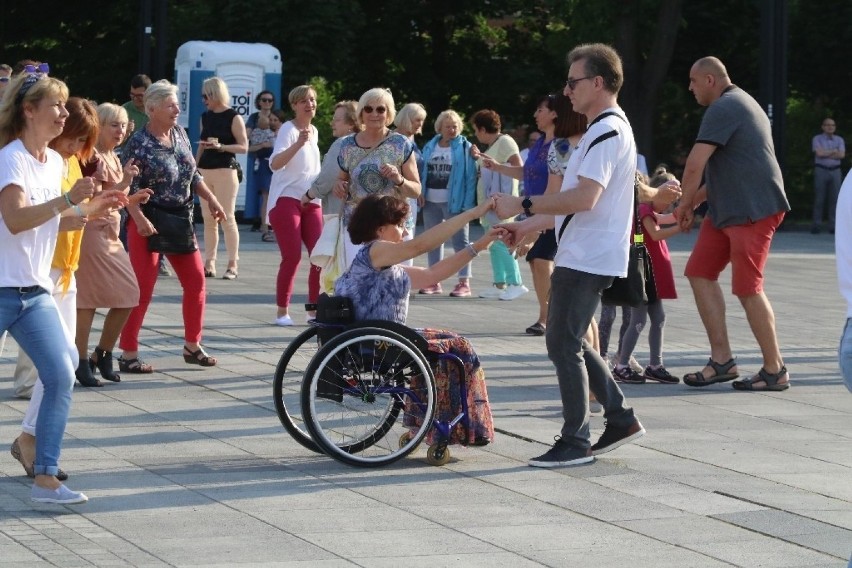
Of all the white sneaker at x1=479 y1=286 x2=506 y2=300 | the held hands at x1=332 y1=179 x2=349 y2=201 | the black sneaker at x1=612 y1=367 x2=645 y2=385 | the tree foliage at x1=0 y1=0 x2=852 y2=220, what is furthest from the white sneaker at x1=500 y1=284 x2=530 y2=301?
the tree foliage at x1=0 y1=0 x2=852 y2=220

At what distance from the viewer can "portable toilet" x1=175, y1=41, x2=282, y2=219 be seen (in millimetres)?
25031

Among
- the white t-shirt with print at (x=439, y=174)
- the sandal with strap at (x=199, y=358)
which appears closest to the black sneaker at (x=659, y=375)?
the sandal with strap at (x=199, y=358)

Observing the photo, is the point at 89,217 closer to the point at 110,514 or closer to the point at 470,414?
the point at 110,514

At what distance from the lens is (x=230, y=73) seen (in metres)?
25.5

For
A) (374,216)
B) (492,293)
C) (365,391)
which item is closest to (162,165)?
(374,216)

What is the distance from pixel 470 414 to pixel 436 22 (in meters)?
30.8

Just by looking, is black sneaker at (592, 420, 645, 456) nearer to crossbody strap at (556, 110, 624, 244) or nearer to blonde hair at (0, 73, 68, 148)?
crossbody strap at (556, 110, 624, 244)

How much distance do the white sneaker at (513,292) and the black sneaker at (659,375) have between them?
4745mm

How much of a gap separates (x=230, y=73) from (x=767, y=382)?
54.8ft

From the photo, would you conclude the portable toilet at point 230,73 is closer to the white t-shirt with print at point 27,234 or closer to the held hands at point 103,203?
the held hands at point 103,203

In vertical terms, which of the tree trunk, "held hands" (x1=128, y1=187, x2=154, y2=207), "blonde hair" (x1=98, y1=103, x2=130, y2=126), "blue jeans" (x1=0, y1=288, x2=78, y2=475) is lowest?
"blue jeans" (x1=0, y1=288, x2=78, y2=475)

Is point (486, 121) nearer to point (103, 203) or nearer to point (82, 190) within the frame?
point (103, 203)

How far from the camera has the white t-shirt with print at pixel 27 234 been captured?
6465mm

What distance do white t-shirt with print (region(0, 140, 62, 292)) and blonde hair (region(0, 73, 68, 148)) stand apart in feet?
0.23
